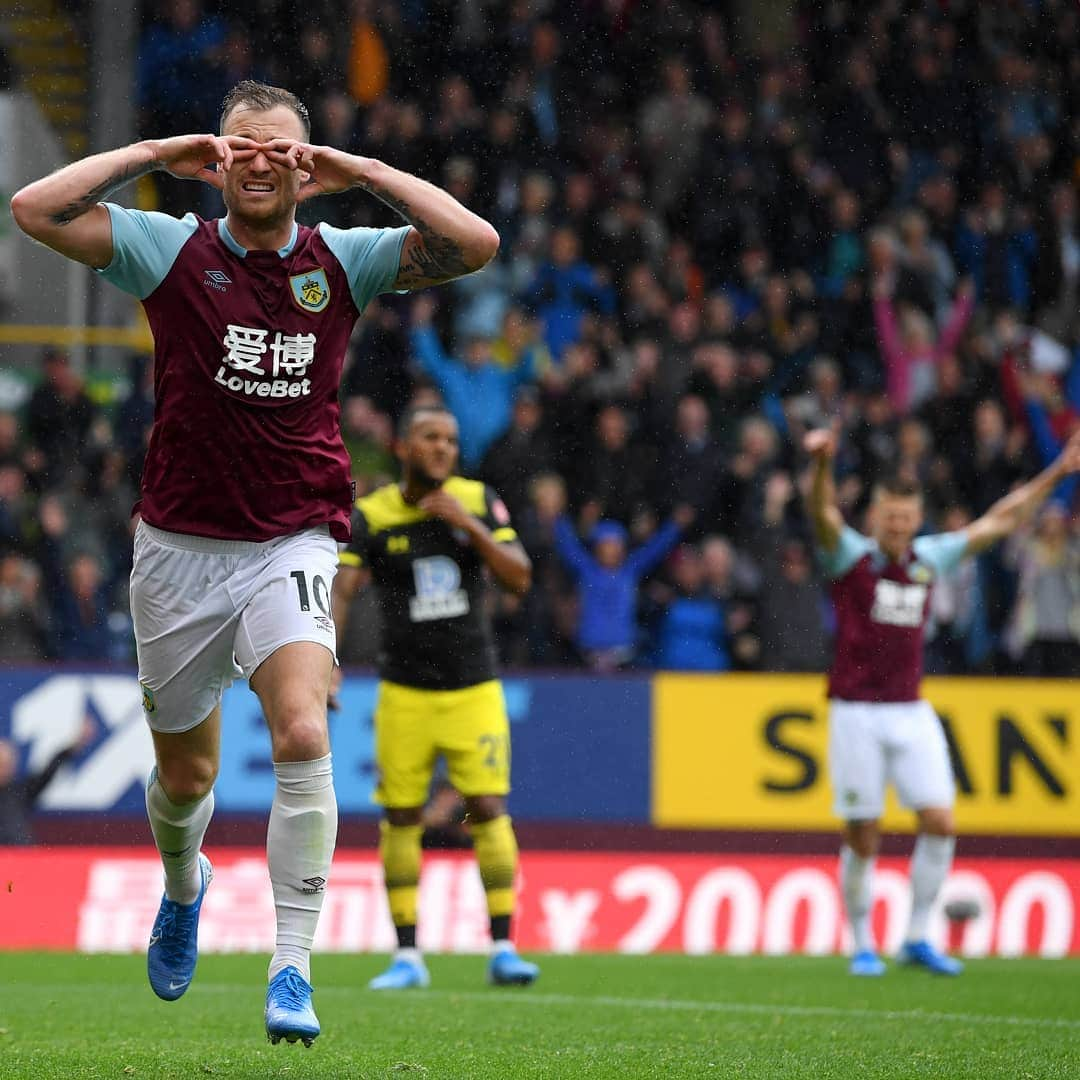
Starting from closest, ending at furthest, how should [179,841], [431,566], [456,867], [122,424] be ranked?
[179,841]
[431,566]
[456,867]
[122,424]

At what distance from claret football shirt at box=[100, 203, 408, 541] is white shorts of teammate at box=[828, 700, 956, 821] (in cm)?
551

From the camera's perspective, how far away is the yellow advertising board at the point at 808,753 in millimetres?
13703

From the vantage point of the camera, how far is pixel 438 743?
948cm

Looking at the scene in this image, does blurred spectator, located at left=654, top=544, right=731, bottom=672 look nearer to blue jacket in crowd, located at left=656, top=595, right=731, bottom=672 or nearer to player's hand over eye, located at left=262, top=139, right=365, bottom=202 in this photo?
blue jacket in crowd, located at left=656, top=595, right=731, bottom=672

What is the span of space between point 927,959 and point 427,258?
19.8 ft

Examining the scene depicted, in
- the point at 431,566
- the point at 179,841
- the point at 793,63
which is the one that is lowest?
the point at 179,841

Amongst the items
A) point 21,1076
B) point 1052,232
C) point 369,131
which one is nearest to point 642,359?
point 369,131

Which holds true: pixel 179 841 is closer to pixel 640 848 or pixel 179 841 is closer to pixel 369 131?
pixel 640 848

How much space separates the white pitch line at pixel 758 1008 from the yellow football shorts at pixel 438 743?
1.04 meters

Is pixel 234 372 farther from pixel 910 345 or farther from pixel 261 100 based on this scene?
pixel 910 345

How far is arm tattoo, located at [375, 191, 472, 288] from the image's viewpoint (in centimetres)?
574

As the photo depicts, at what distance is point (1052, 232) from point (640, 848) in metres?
7.64

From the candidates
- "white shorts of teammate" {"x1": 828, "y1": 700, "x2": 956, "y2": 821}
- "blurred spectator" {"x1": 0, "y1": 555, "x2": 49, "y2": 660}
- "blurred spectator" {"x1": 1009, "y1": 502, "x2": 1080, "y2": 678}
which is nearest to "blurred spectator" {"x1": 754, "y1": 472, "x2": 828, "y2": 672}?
"blurred spectator" {"x1": 1009, "y1": 502, "x2": 1080, "y2": 678}

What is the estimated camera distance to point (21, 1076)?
18.1ft
